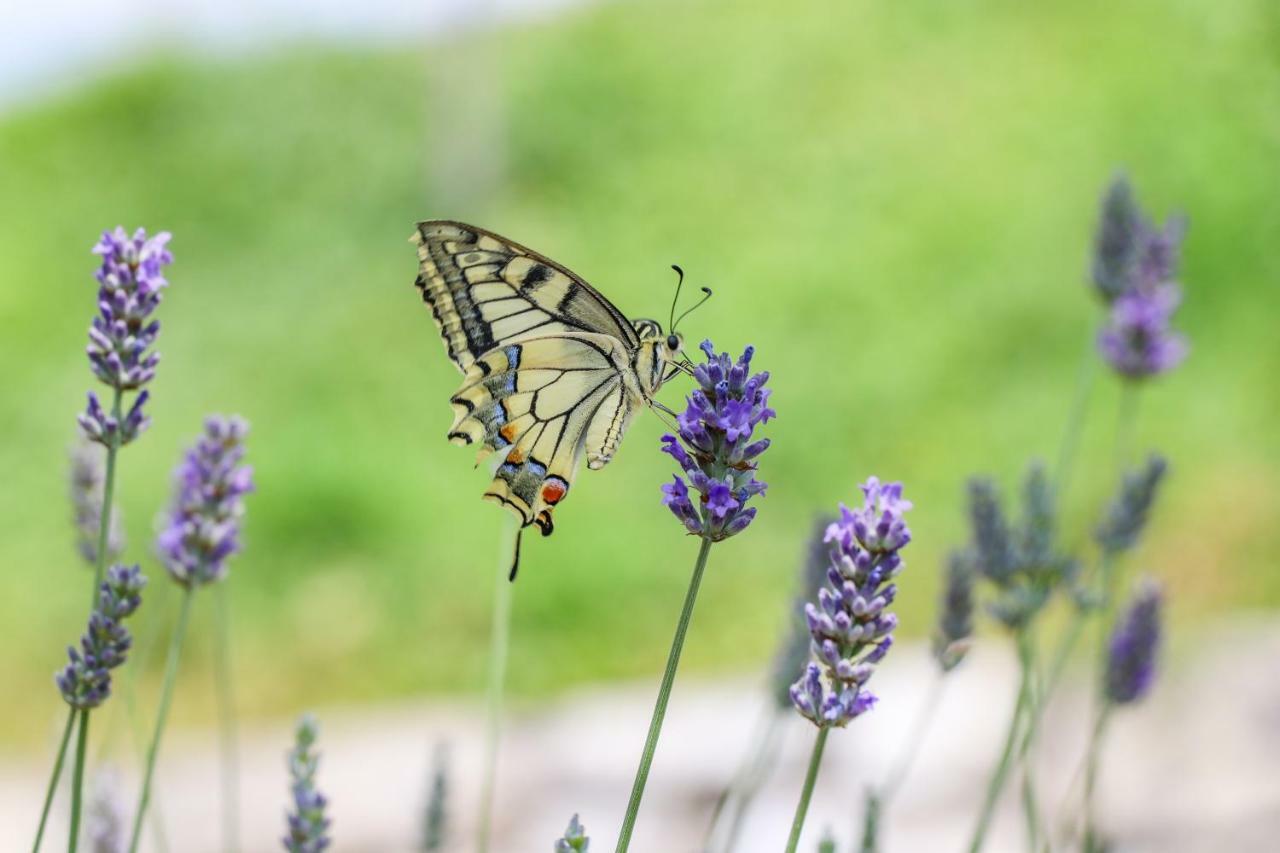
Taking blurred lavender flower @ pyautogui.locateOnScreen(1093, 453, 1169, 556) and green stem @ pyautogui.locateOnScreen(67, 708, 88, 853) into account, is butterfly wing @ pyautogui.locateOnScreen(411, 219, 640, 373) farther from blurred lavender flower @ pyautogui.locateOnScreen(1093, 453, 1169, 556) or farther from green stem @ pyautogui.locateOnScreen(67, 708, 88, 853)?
green stem @ pyautogui.locateOnScreen(67, 708, 88, 853)

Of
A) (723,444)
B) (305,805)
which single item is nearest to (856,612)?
(723,444)

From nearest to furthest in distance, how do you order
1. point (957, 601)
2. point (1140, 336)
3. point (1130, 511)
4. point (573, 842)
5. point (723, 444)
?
point (573, 842), point (723, 444), point (957, 601), point (1130, 511), point (1140, 336)

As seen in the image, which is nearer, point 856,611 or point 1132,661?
point 856,611

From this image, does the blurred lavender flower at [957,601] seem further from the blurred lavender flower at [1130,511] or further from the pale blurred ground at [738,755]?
the pale blurred ground at [738,755]

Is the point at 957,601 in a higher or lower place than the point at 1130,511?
lower

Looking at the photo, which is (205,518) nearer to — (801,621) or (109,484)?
(109,484)

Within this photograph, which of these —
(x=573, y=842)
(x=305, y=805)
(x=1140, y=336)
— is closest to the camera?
(x=573, y=842)

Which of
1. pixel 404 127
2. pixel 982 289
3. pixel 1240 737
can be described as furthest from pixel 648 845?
pixel 404 127

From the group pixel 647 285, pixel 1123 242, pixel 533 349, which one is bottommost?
pixel 533 349
